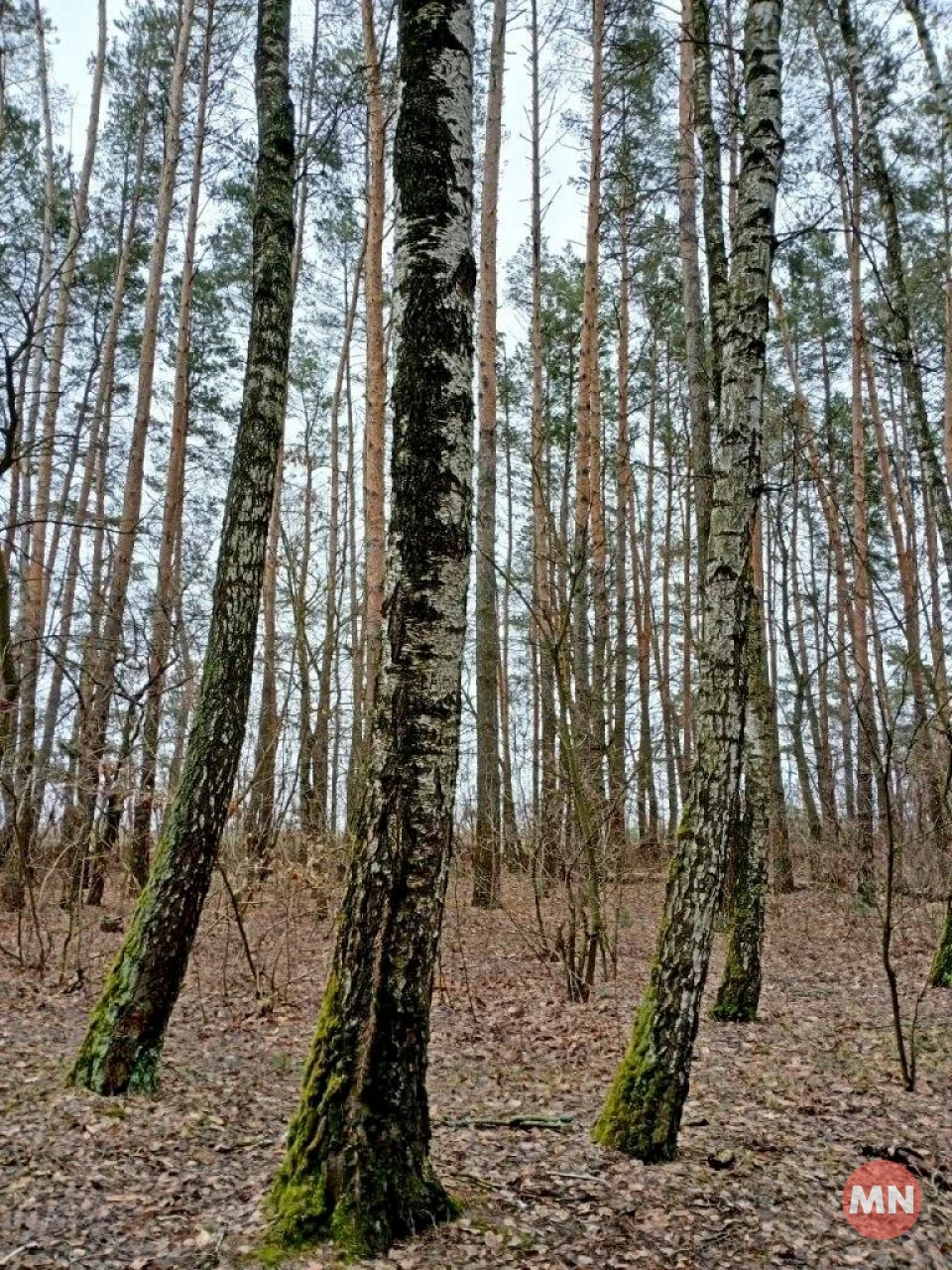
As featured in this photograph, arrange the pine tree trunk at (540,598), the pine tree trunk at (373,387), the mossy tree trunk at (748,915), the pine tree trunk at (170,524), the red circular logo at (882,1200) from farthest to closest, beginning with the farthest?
the pine tree trunk at (373,387), the pine tree trunk at (170,524), the pine tree trunk at (540,598), the mossy tree trunk at (748,915), the red circular logo at (882,1200)

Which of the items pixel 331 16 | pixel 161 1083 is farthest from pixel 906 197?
pixel 161 1083

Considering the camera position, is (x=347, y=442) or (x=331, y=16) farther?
(x=347, y=442)

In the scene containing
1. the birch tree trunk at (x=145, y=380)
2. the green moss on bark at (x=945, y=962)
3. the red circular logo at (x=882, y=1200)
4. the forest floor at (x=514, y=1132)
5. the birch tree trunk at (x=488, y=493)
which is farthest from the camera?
the birch tree trunk at (x=488, y=493)

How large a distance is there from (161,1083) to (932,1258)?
351 cm

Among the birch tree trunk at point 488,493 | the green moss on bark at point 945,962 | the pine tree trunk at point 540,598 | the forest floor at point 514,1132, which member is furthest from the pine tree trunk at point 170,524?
the green moss on bark at point 945,962

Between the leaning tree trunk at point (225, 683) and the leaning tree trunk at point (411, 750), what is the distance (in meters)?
1.79

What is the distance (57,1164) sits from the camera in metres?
3.22

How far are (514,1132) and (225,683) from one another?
263 cm

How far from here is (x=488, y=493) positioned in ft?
35.4

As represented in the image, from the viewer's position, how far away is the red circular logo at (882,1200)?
9.65ft

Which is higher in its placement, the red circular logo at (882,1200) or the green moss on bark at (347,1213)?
the green moss on bark at (347,1213)

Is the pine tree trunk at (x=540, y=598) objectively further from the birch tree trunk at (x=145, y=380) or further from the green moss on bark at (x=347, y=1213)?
the birch tree trunk at (x=145, y=380)

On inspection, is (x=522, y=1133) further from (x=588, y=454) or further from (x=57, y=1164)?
(x=588, y=454)

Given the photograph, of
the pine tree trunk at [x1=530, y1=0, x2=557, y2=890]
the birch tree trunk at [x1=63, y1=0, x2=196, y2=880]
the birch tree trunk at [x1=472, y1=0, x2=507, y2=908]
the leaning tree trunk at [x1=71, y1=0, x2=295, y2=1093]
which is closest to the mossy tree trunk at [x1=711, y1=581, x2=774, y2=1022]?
the pine tree trunk at [x1=530, y1=0, x2=557, y2=890]
